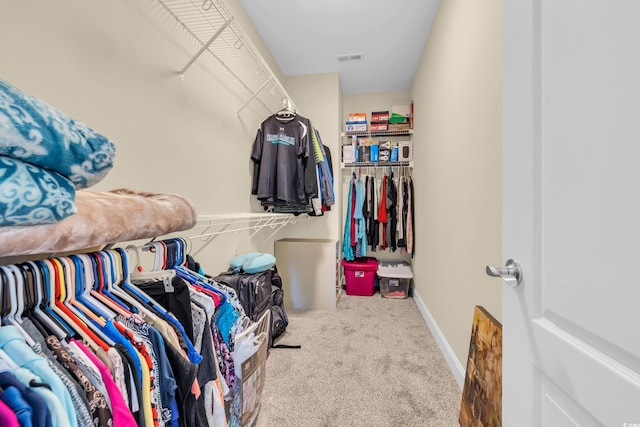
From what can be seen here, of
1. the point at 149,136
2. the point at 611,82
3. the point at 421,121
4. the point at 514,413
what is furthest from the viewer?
the point at 421,121

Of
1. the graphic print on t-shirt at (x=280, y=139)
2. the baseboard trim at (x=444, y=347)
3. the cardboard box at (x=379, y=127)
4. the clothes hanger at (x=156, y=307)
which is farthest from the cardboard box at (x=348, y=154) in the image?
the clothes hanger at (x=156, y=307)

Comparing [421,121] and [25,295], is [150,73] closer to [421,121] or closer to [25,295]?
[25,295]

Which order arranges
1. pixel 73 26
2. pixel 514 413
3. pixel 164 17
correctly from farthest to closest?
pixel 164 17 < pixel 73 26 < pixel 514 413

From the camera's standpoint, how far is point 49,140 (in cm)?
45

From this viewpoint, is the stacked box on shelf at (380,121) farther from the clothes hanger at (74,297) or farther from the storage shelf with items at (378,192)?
the clothes hanger at (74,297)

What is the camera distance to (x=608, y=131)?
1.50ft

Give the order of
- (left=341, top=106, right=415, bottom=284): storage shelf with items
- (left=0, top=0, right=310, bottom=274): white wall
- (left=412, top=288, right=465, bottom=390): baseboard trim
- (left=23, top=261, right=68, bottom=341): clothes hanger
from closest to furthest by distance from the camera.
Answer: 1. (left=23, top=261, right=68, bottom=341): clothes hanger
2. (left=0, top=0, right=310, bottom=274): white wall
3. (left=412, top=288, right=465, bottom=390): baseboard trim
4. (left=341, top=106, right=415, bottom=284): storage shelf with items

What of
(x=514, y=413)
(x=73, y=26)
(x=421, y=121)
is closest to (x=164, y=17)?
(x=73, y=26)

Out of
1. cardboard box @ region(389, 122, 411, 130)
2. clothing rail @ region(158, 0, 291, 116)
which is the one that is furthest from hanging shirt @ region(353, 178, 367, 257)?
clothing rail @ region(158, 0, 291, 116)

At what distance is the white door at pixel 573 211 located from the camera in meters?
0.43

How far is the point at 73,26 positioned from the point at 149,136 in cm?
43

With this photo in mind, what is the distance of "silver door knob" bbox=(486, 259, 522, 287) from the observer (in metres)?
0.69

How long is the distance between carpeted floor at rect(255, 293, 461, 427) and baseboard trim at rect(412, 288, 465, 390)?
0.12 ft

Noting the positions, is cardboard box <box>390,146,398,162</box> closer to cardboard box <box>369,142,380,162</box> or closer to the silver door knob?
cardboard box <box>369,142,380,162</box>
